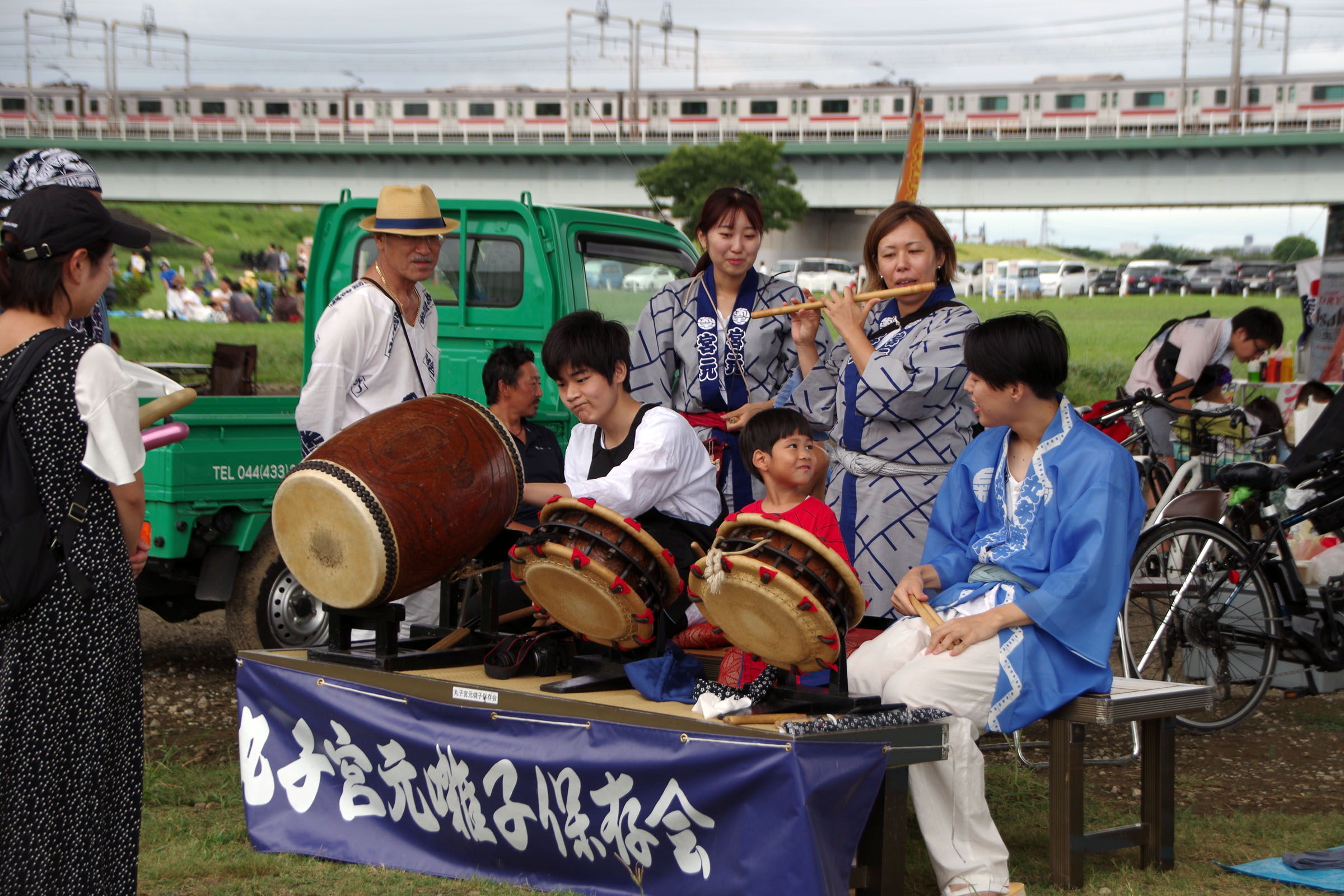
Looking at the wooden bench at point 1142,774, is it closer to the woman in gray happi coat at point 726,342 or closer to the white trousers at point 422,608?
the woman in gray happi coat at point 726,342

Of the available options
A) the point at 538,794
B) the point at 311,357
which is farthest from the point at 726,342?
the point at 311,357

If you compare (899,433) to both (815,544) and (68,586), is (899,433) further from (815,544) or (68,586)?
(68,586)

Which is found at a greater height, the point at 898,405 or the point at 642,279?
the point at 642,279

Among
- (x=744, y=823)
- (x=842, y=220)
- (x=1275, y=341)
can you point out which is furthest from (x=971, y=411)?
(x=842, y=220)

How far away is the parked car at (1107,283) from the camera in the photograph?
1677 inches

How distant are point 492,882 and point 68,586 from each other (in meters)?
1.36

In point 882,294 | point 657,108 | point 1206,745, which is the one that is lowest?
point 1206,745

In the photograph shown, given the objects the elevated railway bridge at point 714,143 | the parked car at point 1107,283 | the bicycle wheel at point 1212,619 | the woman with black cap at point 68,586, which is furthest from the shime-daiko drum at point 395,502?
the parked car at point 1107,283

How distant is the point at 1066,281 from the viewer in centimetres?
4194

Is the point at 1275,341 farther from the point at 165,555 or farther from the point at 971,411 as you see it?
the point at 165,555

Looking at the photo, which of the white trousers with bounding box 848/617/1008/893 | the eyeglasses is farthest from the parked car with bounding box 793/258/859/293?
the white trousers with bounding box 848/617/1008/893

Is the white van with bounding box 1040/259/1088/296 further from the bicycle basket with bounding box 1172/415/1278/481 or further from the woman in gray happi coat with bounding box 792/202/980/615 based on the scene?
the woman in gray happi coat with bounding box 792/202/980/615

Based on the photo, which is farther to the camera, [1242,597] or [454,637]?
[1242,597]

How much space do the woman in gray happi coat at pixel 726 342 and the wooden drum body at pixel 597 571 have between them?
41.2 inches
